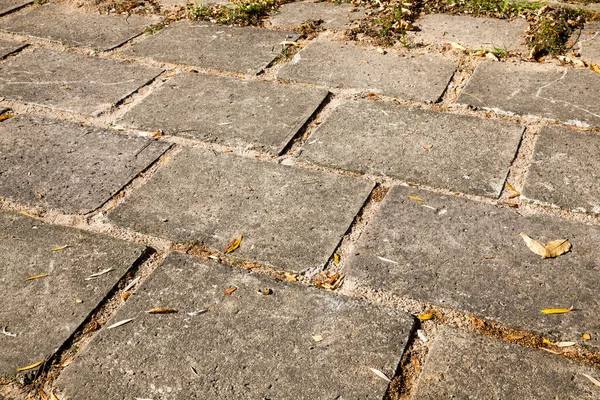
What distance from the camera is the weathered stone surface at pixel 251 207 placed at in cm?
212

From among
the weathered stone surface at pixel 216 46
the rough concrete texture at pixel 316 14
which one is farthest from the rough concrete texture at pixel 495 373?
the rough concrete texture at pixel 316 14

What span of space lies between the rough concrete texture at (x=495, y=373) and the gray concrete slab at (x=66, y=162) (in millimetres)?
1364

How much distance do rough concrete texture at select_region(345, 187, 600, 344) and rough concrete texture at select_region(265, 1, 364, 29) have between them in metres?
1.82

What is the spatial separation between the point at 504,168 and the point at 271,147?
92cm

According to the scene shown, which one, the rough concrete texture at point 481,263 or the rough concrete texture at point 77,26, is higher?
the rough concrete texture at point 77,26

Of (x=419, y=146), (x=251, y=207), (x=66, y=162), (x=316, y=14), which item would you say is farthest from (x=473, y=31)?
(x=66, y=162)

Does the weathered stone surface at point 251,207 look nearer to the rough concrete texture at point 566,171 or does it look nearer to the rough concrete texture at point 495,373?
the rough concrete texture at point 495,373

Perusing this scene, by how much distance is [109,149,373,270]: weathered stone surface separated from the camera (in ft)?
6.96

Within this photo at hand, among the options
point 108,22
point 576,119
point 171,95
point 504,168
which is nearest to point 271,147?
point 171,95

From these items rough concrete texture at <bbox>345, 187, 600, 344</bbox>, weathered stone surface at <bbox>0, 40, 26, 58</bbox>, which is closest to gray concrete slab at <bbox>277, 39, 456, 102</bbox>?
rough concrete texture at <bbox>345, 187, 600, 344</bbox>

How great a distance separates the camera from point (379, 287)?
1932 millimetres

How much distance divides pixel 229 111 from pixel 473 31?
154 cm

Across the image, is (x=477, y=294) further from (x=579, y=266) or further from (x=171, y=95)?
(x=171, y=95)

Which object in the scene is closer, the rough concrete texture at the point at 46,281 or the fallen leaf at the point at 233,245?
the rough concrete texture at the point at 46,281
